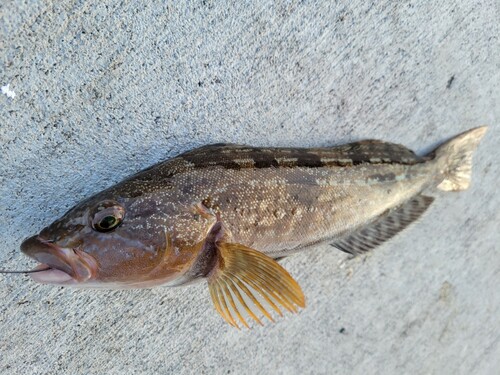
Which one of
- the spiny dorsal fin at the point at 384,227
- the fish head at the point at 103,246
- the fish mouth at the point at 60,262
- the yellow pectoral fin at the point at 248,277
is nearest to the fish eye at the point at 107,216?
the fish head at the point at 103,246

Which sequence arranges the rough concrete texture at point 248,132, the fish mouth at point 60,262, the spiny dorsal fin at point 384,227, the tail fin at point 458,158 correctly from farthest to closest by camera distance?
the tail fin at point 458,158
the spiny dorsal fin at point 384,227
the rough concrete texture at point 248,132
the fish mouth at point 60,262

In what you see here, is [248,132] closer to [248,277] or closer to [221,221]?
[221,221]

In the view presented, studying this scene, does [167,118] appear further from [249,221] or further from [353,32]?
[353,32]

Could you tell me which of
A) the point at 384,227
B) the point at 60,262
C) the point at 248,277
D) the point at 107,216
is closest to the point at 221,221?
the point at 248,277

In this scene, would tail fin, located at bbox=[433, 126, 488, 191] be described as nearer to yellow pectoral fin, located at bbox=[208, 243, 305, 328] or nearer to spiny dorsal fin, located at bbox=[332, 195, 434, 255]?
spiny dorsal fin, located at bbox=[332, 195, 434, 255]

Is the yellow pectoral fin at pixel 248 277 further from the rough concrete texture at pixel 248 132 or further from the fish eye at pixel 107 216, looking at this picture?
the rough concrete texture at pixel 248 132
